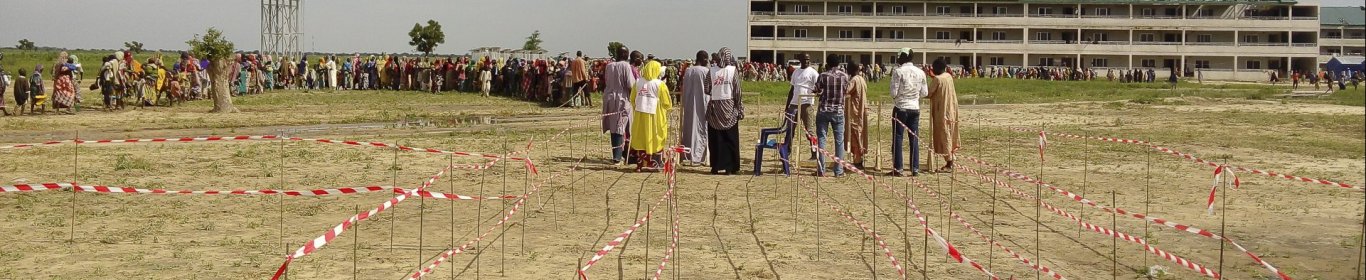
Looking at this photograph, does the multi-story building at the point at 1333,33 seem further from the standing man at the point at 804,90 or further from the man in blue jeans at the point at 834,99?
the man in blue jeans at the point at 834,99

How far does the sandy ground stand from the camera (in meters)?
8.30

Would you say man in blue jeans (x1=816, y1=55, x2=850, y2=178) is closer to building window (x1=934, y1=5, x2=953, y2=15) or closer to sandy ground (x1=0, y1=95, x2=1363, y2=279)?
sandy ground (x1=0, y1=95, x2=1363, y2=279)

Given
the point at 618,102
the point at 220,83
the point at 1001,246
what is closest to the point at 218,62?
the point at 220,83

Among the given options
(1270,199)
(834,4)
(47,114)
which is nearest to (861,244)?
(1270,199)

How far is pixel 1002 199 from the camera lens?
1196 centimetres

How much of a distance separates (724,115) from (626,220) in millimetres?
3625

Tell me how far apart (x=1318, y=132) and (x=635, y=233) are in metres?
15.3

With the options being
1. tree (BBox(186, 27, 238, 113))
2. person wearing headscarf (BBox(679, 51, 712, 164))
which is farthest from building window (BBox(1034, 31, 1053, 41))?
person wearing headscarf (BBox(679, 51, 712, 164))

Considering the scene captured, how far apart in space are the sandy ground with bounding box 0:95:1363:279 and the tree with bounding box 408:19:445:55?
7822 cm

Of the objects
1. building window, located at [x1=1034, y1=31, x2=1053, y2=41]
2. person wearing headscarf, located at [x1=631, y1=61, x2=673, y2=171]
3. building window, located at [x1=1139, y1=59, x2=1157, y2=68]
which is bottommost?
person wearing headscarf, located at [x1=631, y1=61, x2=673, y2=171]

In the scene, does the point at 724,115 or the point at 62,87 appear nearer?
the point at 724,115

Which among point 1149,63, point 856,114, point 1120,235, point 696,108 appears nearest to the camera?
point 1120,235

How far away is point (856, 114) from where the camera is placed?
14.2 meters

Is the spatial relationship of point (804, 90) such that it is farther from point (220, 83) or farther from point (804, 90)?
point (220, 83)
